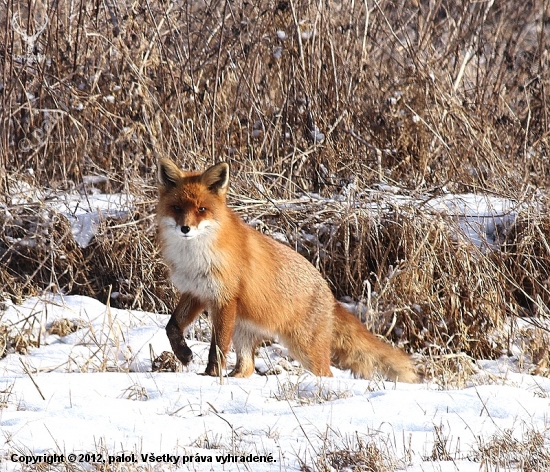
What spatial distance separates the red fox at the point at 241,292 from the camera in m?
4.92

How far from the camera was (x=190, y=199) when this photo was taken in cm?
489

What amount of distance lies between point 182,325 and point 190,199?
77 centimetres

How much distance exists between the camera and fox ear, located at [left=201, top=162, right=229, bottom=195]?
5.01 meters

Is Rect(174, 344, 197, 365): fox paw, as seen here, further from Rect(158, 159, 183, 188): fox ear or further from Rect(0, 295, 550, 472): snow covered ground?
Rect(158, 159, 183, 188): fox ear

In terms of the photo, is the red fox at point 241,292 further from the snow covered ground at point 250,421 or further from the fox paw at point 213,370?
the snow covered ground at point 250,421

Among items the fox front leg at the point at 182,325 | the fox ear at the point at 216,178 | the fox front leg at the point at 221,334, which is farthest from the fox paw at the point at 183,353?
the fox ear at the point at 216,178

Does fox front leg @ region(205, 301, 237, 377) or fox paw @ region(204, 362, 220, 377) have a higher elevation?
fox front leg @ region(205, 301, 237, 377)

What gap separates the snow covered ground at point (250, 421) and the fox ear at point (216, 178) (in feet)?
3.78

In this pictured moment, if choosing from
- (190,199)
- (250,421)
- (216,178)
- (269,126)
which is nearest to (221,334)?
(190,199)

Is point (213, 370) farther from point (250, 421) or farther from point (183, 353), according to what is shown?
point (250, 421)

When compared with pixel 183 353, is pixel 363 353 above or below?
below

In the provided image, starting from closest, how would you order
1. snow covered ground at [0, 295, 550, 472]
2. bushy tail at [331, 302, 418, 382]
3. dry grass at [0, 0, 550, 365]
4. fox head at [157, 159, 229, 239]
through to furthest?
snow covered ground at [0, 295, 550, 472] → fox head at [157, 159, 229, 239] → bushy tail at [331, 302, 418, 382] → dry grass at [0, 0, 550, 365]

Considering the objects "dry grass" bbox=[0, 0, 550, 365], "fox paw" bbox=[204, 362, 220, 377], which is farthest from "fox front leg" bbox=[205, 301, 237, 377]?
"dry grass" bbox=[0, 0, 550, 365]

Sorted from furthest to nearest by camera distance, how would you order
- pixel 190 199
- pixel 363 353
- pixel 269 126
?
pixel 269 126
pixel 363 353
pixel 190 199
